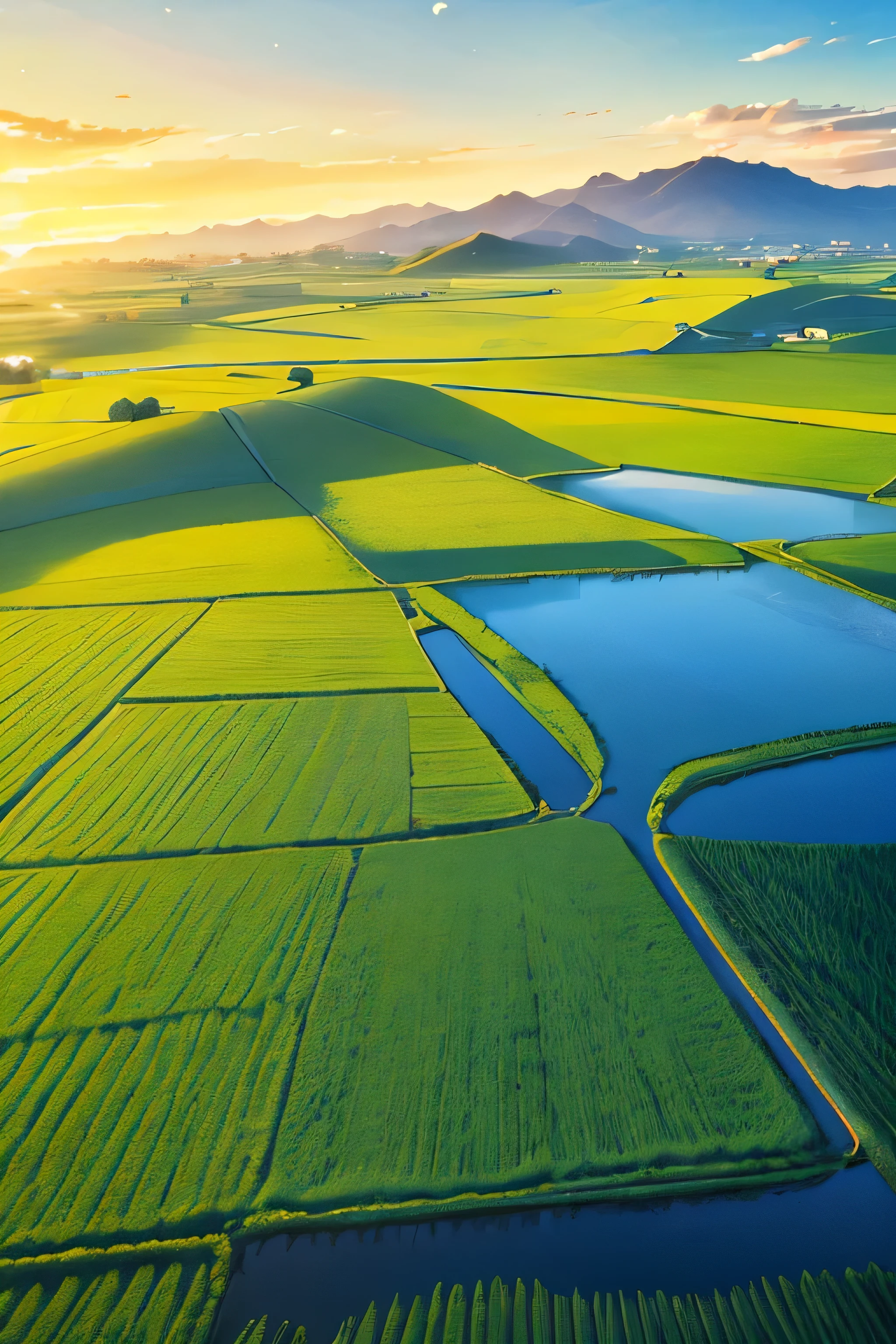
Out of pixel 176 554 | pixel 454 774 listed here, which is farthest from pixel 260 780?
pixel 176 554

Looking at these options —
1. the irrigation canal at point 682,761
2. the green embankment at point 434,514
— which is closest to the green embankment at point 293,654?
the irrigation canal at point 682,761

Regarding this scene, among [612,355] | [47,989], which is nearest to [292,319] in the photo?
[612,355]

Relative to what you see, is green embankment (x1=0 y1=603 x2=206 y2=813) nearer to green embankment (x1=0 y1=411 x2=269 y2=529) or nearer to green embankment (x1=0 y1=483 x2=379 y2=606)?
green embankment (x1=0 y1=483 x2=379 y2=606)

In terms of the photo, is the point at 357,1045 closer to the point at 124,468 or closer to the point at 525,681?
the point at 525,681

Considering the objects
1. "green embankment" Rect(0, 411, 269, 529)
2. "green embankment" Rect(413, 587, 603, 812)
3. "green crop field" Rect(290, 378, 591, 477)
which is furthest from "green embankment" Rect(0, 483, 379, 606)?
"green crop field" Rect(290, 378, 591, 477)

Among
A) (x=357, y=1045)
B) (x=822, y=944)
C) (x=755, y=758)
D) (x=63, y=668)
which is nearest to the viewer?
(x=357, y=1045)

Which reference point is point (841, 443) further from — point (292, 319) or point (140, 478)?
point (292, 319)
